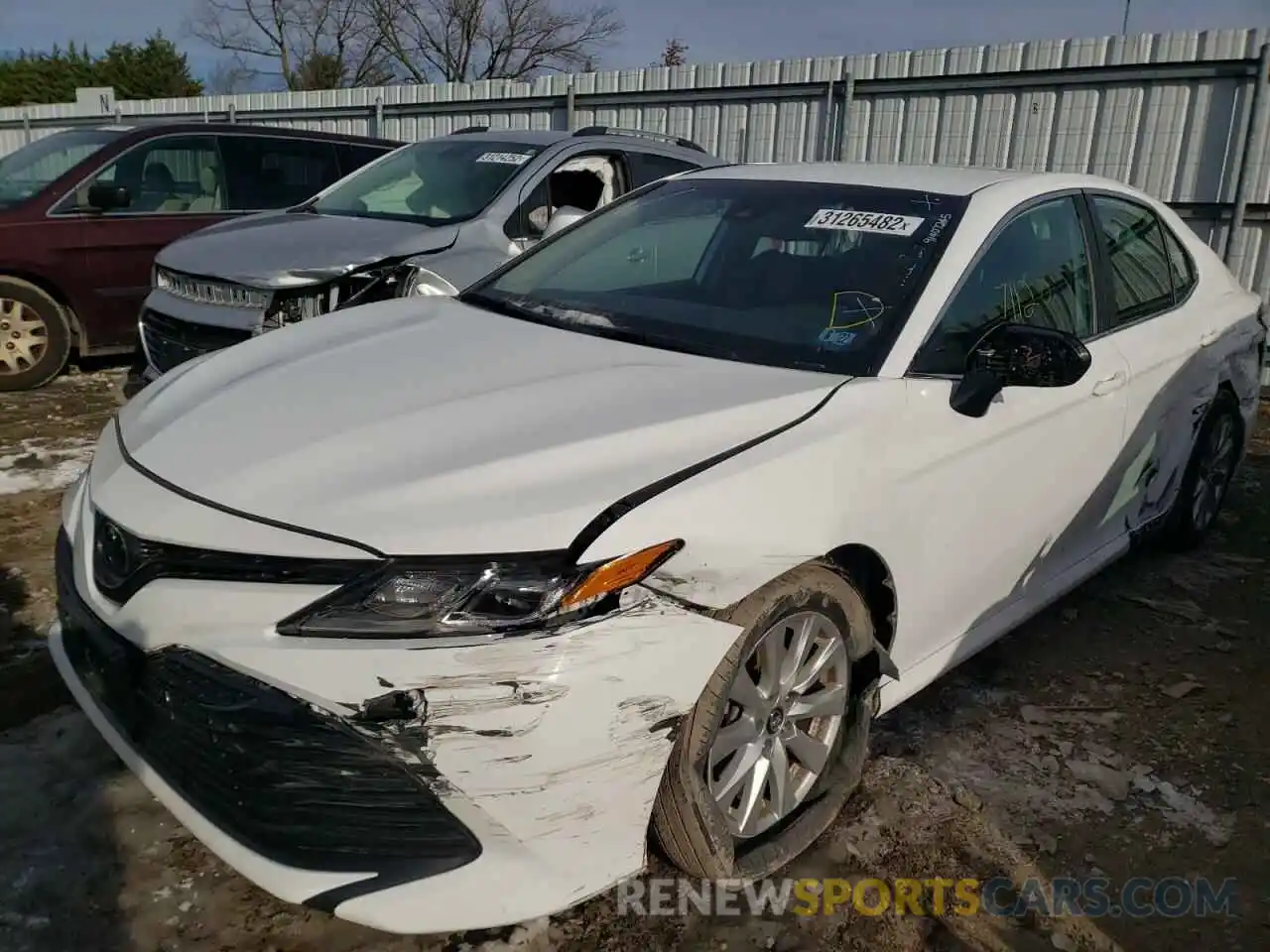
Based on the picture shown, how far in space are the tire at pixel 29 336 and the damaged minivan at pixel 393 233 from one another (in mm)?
559

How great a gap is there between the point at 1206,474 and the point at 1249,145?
4.89 m

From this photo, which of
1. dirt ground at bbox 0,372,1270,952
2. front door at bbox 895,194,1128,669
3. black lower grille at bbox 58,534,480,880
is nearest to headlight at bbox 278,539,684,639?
black lower grille at bbox 58,534,480,880

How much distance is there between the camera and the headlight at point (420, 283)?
5012 mm

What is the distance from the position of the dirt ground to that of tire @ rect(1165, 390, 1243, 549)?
0.41 metres

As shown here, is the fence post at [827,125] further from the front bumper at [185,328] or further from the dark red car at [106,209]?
the front bumper at [185,328]

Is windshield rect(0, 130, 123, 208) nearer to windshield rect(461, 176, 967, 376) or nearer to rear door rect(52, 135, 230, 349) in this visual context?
rear door rect(52, 135, 230, 349)

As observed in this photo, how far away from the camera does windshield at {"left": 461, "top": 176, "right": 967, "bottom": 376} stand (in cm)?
277

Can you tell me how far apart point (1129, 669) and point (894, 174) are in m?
1.92

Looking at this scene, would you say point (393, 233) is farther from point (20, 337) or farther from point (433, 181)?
point (20, 337)

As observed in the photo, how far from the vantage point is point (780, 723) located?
94.4 inches

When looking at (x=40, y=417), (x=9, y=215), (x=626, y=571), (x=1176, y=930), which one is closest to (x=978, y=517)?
(x=1176, y=930)

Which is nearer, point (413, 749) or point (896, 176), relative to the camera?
point (413, 749)

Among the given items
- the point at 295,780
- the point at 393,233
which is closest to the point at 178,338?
the point at 393,233

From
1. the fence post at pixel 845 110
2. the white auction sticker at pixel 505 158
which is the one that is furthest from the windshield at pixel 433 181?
the fence post at pixel 845 110
